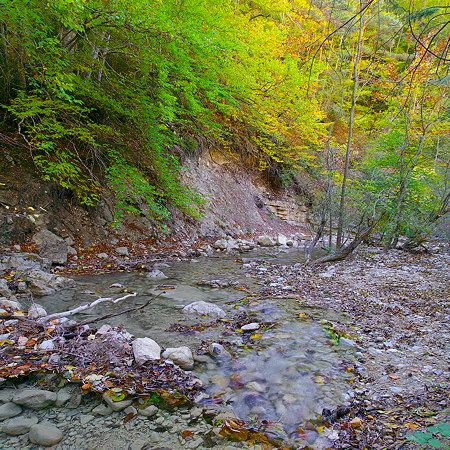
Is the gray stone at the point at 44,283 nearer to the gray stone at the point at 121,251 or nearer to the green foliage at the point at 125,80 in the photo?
the green foliage at the point at 125,80

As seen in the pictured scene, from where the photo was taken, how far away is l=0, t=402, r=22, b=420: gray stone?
179cm

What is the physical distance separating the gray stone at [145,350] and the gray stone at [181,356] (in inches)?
3.4

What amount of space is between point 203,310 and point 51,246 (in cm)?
326

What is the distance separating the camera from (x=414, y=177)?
313 inches

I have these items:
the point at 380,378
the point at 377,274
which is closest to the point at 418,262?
the point at 377,274

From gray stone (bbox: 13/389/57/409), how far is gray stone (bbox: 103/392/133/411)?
366 millimetres

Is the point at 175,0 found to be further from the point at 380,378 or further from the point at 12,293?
the point at 380,378

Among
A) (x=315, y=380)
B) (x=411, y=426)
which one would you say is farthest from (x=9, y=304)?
(x=411, y=426)

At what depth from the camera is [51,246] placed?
5.08m

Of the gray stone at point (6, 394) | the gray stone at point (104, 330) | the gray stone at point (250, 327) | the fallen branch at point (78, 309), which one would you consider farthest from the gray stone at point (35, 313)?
the gray stone at point (250, 327)

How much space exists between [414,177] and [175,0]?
7375 mm

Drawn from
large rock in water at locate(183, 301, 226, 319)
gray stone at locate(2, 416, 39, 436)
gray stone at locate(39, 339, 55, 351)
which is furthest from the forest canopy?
gray stone at locate(2, 416, 39, 436)

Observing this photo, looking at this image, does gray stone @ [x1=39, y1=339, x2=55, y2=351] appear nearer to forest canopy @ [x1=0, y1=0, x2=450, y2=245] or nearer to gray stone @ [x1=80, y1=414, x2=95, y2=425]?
gray stone @ [x1=80, y1=414, x2=95, y2=425]

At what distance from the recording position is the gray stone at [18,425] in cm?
170
